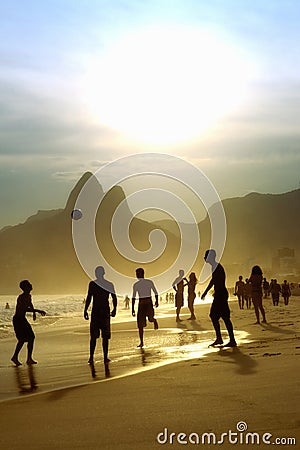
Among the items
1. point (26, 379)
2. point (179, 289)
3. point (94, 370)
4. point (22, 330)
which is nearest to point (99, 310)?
point (22, 330)

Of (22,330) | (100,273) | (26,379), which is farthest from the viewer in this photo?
(22,330)

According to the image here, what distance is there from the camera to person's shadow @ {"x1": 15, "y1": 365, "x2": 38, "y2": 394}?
9618 mm

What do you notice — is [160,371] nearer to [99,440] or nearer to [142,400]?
[142,400]

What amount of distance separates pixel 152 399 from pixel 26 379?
3.99 meters

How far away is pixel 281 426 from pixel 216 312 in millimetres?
8625

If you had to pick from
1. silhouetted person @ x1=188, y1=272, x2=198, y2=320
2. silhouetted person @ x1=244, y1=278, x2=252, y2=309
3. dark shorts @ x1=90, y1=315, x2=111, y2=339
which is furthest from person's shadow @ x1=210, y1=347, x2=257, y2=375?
silhouetted person @ x1=244, y1=278, x2=252, y2=309

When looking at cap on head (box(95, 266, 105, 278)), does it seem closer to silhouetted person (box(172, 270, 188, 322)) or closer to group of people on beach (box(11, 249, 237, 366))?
group of people on beach (box(11, 249, 237, 366))

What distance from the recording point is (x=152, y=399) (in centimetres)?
752

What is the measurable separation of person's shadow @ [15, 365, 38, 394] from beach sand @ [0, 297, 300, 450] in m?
0.02

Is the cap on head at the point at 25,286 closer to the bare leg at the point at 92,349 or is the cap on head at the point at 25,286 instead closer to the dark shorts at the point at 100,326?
the dark shorts at the point at 100,326

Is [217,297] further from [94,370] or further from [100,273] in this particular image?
[94,370]

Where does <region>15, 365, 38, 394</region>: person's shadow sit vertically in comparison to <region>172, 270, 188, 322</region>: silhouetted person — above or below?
below

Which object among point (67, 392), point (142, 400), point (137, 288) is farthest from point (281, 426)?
point (137, 288)

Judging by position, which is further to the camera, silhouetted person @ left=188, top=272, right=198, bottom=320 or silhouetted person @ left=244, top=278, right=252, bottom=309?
silhouetted person @ left=244, top=278, right=252, bottom=309
